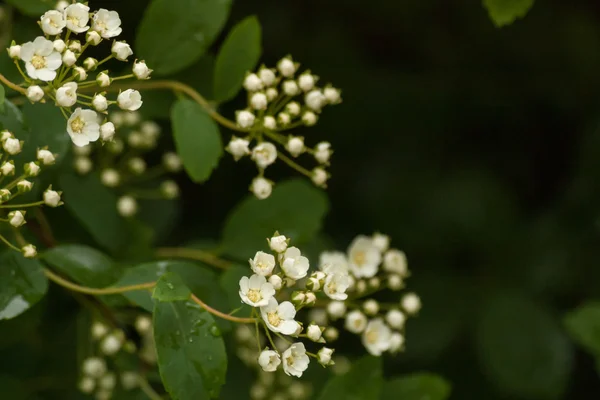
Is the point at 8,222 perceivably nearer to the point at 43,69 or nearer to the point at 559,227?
the point at 43,69

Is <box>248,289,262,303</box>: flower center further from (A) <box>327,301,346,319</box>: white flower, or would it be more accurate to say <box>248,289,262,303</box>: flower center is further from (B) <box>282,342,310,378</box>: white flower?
(A) <box>327,301,346,319</box>: white flower

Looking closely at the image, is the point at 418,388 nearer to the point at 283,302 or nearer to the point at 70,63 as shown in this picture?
the point at 283,302

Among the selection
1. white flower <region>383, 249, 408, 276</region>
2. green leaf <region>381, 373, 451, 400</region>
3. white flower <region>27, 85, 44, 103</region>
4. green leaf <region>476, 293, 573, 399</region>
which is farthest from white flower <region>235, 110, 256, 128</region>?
green leaf <region>476, 293, 573, 399</region>

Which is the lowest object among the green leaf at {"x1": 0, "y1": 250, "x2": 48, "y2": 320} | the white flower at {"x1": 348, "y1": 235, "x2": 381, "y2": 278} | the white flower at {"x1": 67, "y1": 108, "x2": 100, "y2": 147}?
the white flower at {"x1": 348, "y1": 235, "x2": 381, "y2": 278}

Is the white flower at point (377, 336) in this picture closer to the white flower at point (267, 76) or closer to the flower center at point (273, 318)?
the flower center at point (273, 318)

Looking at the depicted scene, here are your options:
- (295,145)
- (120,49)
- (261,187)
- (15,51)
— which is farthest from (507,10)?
(15,51)

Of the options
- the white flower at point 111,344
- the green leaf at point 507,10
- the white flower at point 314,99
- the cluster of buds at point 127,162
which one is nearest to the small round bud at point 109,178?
the cluster of buds at point 127,162
